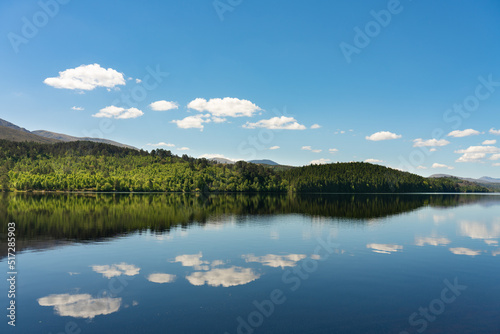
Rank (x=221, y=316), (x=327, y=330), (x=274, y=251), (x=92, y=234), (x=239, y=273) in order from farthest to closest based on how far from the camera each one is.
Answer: (x=92, y=234) → (x=274, y=251) → (x=239, y=273) → (x=221, y=316) → (x=327, y=330)

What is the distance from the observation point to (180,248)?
1724 inches

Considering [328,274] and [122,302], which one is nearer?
[122,302]

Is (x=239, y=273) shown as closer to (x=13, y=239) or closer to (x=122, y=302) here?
(x=122, y=302)

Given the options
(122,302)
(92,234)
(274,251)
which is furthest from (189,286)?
(92,234)

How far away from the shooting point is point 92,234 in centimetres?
5397

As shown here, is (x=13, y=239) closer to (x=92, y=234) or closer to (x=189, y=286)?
(x=92, y=234)

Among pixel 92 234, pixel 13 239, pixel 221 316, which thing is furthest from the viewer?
pixel 92 234

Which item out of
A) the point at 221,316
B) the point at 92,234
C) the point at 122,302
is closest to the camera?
the point at 221,316

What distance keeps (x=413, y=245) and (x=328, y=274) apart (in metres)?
23.5

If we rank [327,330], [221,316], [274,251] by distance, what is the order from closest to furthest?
1. [327,330]
2. [221,316]
3. [274,251]

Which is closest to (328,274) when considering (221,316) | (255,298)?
(255,298)

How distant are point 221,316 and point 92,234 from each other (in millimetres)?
41099

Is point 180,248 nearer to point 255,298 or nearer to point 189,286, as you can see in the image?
point 189,286

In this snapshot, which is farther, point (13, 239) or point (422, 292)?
point (13, 239)
